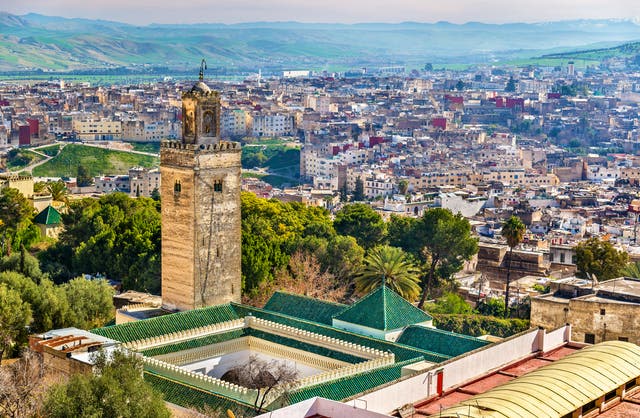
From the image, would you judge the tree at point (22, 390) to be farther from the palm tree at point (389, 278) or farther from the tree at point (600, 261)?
the tree at point (600, 261)

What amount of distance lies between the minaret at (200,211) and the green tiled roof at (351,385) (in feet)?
23.4

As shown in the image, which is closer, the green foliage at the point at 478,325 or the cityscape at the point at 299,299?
the cityscape at the point at 299,299

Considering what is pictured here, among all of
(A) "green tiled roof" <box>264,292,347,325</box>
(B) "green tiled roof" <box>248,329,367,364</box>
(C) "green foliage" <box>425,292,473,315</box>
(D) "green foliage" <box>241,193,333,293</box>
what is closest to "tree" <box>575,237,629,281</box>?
(C) "green foliage" <box>425,292,473,315</box>

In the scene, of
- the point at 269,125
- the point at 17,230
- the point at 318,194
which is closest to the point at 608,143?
the point at 269,125

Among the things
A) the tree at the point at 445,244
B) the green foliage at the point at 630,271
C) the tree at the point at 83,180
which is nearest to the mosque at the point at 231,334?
the green foliage at the point at 630,271

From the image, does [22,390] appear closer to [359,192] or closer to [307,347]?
[307,347]

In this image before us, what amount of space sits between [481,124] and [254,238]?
125127mm

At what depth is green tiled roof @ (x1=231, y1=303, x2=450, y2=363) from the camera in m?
22.9

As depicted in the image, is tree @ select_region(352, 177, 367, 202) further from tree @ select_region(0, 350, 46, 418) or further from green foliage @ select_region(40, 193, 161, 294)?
tree @ select_region(0, 350, 46, 418)

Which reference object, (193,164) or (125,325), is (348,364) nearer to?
(125,325)

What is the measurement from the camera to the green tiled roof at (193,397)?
1938cm

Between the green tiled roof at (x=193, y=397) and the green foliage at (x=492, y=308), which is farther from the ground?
the green tiled roof at (x=193, y=397)

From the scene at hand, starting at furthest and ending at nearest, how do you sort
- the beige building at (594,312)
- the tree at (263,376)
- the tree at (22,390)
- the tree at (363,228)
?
the tree at (363,228)
the beige building at (594,312)
the tree at (263,376)
the tree at (22,390)

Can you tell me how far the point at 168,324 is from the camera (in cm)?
2508
